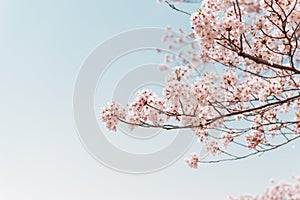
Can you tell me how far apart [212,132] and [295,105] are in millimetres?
1258

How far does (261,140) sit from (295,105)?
69cm

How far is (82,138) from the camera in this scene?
5352 mm

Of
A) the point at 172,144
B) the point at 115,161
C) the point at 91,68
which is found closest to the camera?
the point at 172,144

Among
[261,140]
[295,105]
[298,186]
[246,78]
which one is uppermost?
[298,186]

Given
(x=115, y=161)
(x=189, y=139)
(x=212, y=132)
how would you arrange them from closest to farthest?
(x=212, y=132) → (x=189, y=139) → (x=115, y=161)

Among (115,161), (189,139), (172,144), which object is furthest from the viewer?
(115,161)

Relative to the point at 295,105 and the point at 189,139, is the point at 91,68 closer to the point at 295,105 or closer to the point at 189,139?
the point at 189,139

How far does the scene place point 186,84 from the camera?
3.32 meters

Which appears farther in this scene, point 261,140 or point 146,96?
point 261,140

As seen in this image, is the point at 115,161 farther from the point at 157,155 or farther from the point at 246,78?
the point at 246,78

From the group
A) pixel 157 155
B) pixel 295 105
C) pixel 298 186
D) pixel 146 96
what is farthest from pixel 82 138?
pixel 298 186

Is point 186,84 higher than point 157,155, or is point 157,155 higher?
point 157,155

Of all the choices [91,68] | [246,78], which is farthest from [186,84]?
[91,68]

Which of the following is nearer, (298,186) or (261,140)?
(261,140)
